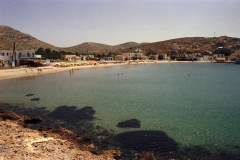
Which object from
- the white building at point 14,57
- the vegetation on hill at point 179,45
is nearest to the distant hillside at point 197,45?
the vegetation on hill at point 179,45

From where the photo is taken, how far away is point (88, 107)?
886 inches

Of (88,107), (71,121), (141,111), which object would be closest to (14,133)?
(71,121)

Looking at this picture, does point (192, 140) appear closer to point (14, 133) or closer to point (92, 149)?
point (92, 149)

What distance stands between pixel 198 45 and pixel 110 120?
540ft

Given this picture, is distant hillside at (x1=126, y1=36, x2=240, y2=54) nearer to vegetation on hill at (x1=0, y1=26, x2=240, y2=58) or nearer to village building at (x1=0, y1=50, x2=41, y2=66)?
vegetation on hill at (x1=0, y1=26, x2=240, y2=58)

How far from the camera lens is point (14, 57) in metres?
66.8

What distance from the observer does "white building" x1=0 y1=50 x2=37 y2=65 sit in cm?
6456

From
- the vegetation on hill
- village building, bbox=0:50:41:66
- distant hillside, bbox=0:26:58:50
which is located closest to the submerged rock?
village building, bbox=0:50:41:66

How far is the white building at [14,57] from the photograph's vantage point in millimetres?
64562

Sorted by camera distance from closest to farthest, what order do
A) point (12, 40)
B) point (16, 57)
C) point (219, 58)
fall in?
point (16, 57) < point (12, 40) < point (219, 58)

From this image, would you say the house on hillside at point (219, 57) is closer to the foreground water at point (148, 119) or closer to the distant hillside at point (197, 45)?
the distant hillside at point (197, 45)

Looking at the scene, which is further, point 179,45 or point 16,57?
point 179,45

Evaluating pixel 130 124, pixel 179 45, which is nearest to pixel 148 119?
pixel 130 124

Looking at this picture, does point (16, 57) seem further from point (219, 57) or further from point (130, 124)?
point (219, 57)
